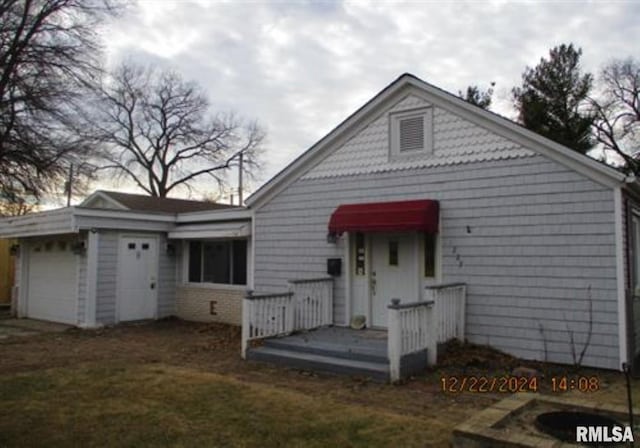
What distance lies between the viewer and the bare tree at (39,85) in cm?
Result: 1403

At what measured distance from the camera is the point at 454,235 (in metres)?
9.15

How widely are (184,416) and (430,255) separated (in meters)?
5.44

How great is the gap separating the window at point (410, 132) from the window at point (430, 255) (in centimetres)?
165

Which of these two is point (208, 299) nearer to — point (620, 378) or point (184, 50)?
point (184, 50)

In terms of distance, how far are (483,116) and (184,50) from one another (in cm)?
824

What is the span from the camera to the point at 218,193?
38250 millimetres

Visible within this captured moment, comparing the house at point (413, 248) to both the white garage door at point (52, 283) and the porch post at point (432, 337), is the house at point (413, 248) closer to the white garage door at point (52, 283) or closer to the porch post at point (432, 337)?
the porch post at point (432, 337)

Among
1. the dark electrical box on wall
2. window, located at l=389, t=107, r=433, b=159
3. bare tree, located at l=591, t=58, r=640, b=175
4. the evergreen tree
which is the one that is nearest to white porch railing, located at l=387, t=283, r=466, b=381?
the dark electrical box on wall

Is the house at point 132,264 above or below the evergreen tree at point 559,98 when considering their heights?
below

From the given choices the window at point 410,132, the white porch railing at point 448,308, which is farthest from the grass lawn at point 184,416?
the window at point 410,132

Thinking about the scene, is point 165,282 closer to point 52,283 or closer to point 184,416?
point 52,283

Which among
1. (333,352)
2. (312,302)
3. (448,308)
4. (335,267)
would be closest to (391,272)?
(335,267)

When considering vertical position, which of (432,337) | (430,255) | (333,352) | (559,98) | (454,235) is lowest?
(333,352)

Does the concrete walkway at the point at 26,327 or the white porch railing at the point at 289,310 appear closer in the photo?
the white porch railing at the point at 289,310
